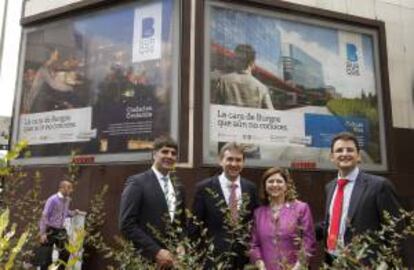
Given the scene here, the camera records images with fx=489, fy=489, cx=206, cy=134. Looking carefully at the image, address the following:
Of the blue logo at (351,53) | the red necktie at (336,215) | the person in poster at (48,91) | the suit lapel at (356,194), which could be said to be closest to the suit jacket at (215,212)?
the red necktie at (336,215)

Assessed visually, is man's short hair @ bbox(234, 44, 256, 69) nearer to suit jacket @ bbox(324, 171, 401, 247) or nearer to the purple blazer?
the purple blazer

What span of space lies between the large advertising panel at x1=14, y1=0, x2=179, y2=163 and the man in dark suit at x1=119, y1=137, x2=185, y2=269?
3089mm

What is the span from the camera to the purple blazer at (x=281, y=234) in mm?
3414

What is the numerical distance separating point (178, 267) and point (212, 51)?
5.19 metres

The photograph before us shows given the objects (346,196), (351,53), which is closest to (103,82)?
(351,53)

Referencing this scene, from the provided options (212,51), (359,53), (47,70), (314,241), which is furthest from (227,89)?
(314,241)

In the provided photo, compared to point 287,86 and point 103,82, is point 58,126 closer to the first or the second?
point 103,82

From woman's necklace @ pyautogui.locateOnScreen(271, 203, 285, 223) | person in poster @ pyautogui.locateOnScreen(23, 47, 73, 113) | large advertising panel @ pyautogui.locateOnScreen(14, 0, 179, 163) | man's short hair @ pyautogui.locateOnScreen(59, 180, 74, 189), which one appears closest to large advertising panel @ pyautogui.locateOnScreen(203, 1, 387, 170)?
large advertising panel @ pyautogui.locateOnScreen(14, 0, 179, 163)

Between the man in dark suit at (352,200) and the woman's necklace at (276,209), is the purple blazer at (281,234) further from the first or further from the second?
the man in dark suit at (352,200)

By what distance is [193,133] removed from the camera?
22.3ft

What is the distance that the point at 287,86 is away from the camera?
7668 mm

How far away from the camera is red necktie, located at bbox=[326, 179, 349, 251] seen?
338 cm

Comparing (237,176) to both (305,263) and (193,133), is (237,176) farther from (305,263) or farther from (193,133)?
(193,133)

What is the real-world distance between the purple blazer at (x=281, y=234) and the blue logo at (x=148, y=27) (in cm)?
445
